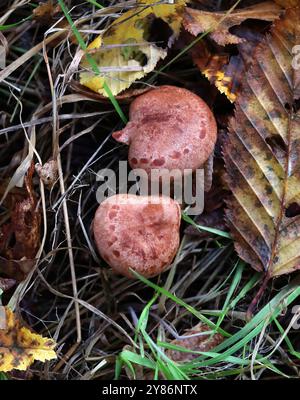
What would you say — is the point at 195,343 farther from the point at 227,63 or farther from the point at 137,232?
the point at 227,63

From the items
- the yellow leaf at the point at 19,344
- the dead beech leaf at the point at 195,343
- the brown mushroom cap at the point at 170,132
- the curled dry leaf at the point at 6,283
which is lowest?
the dead beech leaf at the point at 195,343

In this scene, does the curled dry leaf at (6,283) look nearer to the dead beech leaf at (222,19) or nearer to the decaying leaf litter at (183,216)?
the decaying leaf litter at (183,216)

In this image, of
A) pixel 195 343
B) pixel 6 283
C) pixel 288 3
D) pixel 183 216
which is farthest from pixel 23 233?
pixel 288 3

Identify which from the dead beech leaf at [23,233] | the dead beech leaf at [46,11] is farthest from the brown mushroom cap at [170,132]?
the dead beech leaf at [46,11]

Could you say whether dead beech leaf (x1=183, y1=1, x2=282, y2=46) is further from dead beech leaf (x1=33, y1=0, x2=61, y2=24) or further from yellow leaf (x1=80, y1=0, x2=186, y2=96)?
dead beech leaf (x1=33, y1=0, x2=61, y2=24)

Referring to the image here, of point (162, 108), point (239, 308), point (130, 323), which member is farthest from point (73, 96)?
point (239, 308)

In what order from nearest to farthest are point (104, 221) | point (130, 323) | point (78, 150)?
point (104, 221)
point (130, 323)
point (78, 150)
